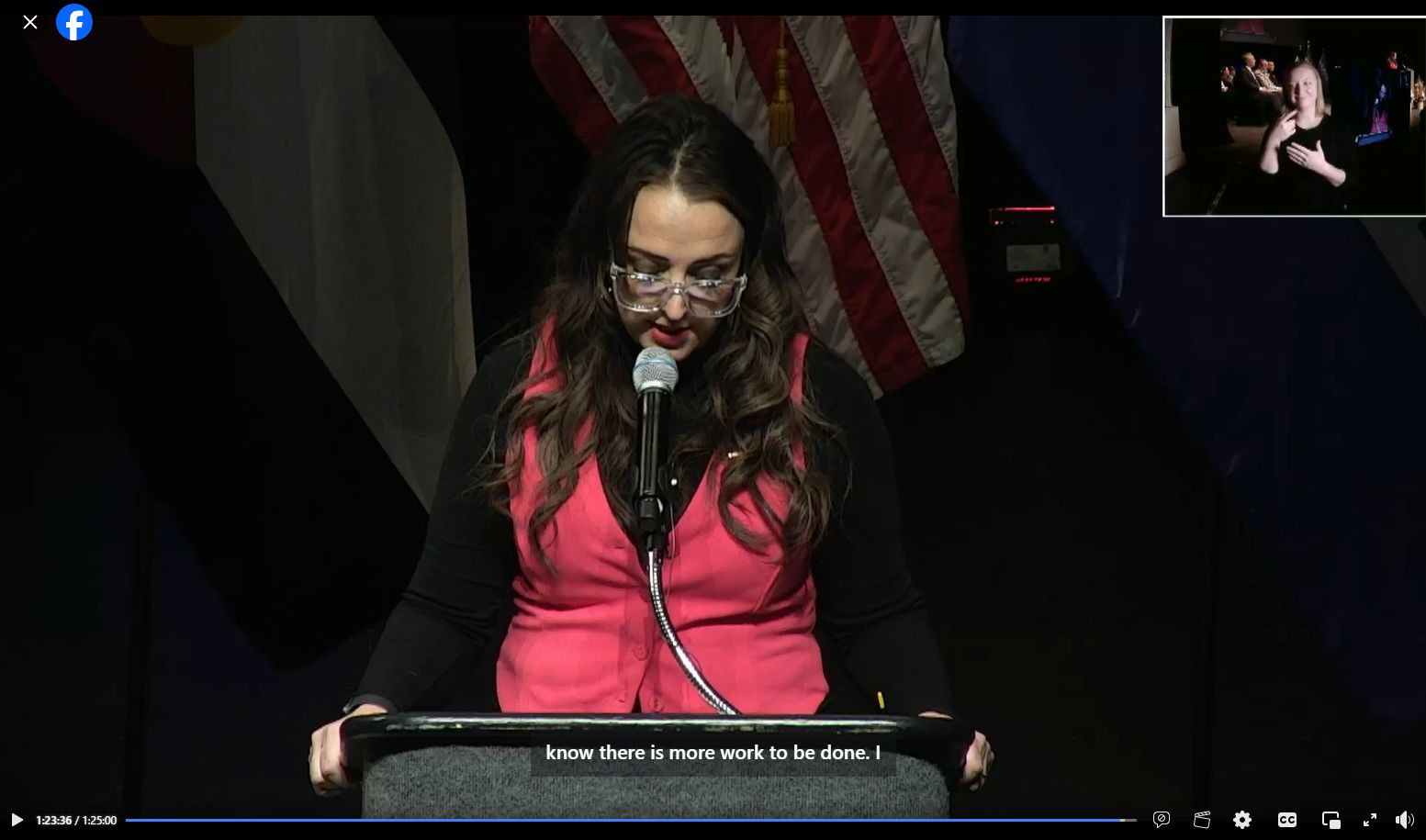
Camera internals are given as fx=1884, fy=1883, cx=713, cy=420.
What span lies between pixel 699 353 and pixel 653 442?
1.36 feet

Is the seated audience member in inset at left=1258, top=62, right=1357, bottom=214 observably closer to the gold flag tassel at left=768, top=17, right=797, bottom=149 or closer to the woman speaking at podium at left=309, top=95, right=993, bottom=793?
the gold flag tassel at left=768, top=17, right=797, bottom=149

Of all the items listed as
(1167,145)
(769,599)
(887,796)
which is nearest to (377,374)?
(769,599)

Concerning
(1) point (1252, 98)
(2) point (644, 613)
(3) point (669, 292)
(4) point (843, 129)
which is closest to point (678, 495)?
(2) point (644, 613)

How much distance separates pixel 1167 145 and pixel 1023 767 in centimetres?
127

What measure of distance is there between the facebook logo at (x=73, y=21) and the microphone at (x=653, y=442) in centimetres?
132

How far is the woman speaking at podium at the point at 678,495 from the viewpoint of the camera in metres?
2.35

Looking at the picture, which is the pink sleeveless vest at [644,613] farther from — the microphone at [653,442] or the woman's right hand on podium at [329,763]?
the woman's right hand on podium at [329,763]

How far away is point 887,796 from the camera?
1837 mm

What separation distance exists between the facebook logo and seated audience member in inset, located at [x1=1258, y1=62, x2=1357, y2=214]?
6.19ft

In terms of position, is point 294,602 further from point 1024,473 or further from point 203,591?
point 1024,473

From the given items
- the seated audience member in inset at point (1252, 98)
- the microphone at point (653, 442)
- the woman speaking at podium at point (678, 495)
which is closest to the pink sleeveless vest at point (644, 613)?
the woman speaking at podium at point (678, 495)

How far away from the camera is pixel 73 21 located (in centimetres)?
300

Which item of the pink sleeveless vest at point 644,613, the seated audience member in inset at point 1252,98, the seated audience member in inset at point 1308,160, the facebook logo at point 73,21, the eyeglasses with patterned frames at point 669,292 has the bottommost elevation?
the pink sleeveless vest at point 644,613
